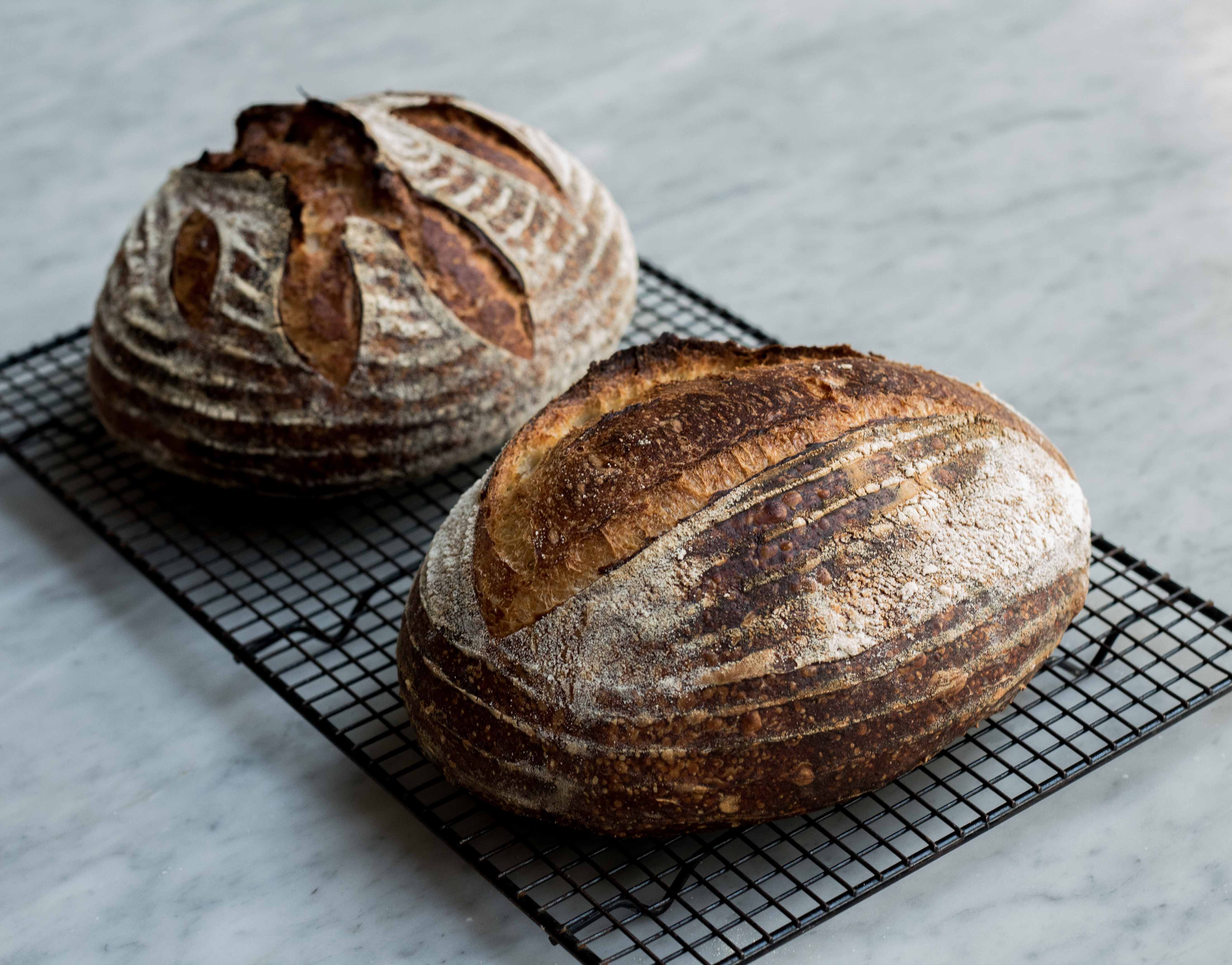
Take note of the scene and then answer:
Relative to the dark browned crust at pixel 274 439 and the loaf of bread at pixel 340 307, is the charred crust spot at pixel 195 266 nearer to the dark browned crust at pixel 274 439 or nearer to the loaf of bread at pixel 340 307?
the loaf of bread at pixel 340 307

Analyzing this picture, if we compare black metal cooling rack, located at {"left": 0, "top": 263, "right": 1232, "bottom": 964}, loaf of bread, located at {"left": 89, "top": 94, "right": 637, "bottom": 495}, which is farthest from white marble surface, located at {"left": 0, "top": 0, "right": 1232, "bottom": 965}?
loaf of bread, located at {"left": 89, "top": 94, "right": 637, "bottom": 495}

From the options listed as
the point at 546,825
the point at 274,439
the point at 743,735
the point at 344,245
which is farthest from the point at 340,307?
the point at 743,735

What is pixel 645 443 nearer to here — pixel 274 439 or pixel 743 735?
pixel 743 735

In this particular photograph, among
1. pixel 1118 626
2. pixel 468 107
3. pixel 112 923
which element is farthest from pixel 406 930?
pixel 468 107

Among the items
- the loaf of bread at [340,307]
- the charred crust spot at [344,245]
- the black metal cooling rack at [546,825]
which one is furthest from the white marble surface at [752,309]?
the charred crust spot at [344,245]

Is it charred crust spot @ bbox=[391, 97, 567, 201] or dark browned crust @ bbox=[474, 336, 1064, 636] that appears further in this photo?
charred crust spot @ bbox=[391, 97, 567, 201]

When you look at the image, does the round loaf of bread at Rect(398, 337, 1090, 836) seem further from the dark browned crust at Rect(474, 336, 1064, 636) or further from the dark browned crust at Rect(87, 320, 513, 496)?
the dark browned crust at Rect(87, 320, 513, 496)
